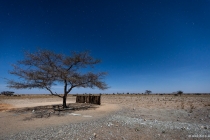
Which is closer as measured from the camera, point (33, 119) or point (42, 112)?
point (33, 119)

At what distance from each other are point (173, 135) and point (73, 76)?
13.6 metres

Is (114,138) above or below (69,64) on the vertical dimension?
below

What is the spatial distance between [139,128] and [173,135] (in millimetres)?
2145

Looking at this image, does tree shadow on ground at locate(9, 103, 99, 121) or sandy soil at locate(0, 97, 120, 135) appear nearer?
sandy soil at locate(0, 97, 120, 135)

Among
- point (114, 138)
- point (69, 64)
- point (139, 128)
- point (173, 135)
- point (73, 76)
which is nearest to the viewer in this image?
point (114, 138)

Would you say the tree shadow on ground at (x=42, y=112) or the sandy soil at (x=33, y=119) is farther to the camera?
the tree shadow on ground at (x=42, y=112)

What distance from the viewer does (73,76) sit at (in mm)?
19062

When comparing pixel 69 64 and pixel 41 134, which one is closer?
pixel 41 134

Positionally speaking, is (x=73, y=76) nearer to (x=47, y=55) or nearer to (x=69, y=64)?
(x=69, y=64)

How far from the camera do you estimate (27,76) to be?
17672 mm

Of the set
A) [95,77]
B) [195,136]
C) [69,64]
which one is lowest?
[195,136]

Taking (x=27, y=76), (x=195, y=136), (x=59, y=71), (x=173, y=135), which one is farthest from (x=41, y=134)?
(x=27, y=76)

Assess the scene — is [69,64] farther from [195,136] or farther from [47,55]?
[195,136]

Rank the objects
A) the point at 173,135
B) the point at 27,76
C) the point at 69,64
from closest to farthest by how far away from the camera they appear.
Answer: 1. the point at 173,135
2. the point at 27,76
3. the point at 69,64
